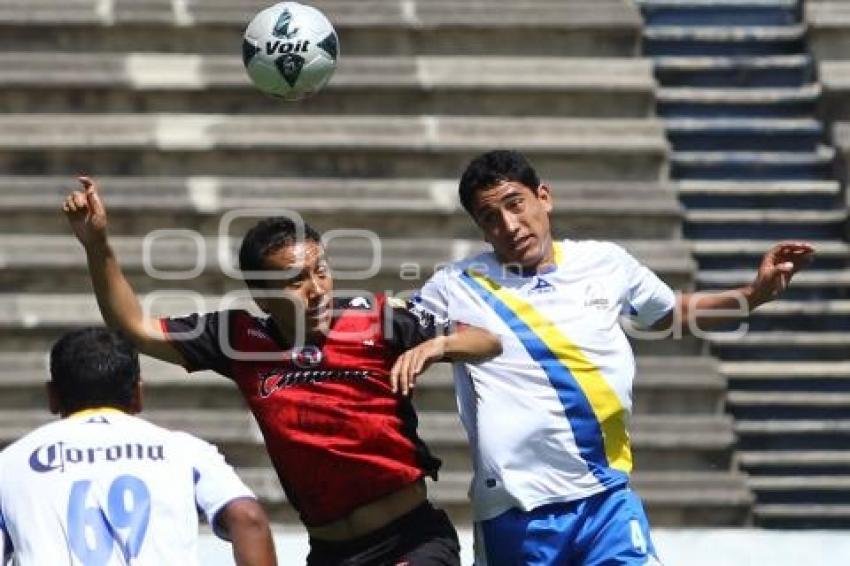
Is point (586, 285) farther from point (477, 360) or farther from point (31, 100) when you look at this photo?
point (31, 100)

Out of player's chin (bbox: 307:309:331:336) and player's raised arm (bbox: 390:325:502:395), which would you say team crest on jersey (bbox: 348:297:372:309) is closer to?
player's chin (bbox: 307:309:331:336)

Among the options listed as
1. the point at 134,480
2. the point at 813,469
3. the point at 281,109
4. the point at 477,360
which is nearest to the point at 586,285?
the point at 477,360

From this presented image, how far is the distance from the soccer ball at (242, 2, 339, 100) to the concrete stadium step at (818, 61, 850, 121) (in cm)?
432

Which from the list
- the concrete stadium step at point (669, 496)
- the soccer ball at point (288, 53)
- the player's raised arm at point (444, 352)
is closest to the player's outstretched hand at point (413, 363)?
the player's raised arm at point (444, 352)

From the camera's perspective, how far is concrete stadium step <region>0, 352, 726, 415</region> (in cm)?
1012

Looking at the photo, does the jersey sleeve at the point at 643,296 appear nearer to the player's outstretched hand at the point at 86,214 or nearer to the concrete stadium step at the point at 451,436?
the player's outstretched hand at the point at 86,214

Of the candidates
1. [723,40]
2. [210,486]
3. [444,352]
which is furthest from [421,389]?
[210,486]

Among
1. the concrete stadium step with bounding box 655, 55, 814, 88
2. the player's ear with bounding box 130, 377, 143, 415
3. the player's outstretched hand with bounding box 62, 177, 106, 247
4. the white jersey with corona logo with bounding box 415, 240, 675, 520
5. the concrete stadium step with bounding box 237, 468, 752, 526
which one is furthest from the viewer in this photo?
the concrete stadium step with bounding box 655, 55, 814, 88

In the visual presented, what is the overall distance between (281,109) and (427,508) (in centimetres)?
564

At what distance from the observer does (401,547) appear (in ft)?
18.3

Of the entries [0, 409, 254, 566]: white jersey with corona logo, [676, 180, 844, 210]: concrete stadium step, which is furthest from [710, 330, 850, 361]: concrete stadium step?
[0, 409, 254, 566]: white jersey with corona logo

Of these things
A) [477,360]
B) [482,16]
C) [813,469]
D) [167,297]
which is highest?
[482,16]

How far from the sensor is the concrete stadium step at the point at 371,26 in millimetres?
11016

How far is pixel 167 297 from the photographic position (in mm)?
10438
